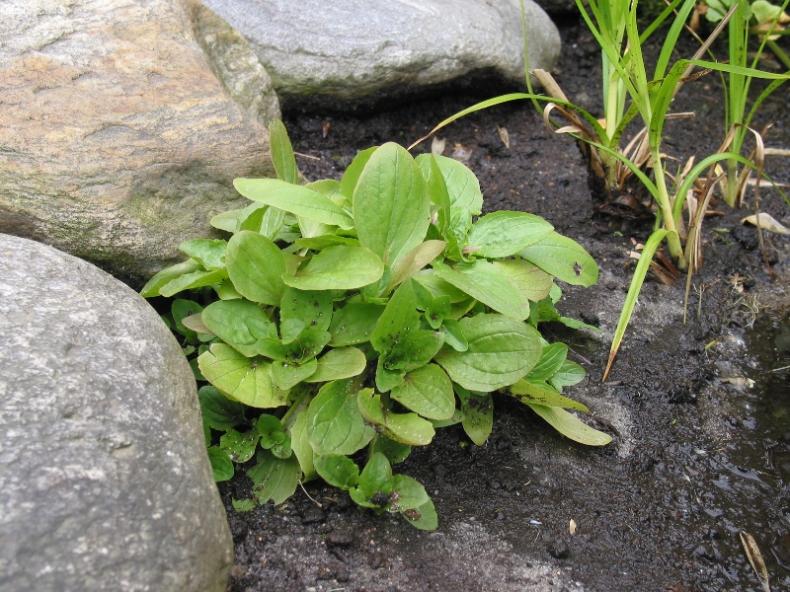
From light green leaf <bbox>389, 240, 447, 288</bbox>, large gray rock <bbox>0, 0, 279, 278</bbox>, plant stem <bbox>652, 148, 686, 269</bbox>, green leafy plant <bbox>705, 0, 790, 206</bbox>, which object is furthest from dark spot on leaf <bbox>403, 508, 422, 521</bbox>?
green leafy plant <bbox>705, 0, 790, 206</bbox>

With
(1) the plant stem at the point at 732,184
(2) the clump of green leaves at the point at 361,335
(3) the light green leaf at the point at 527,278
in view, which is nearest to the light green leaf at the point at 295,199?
(2) the clump of green leaves at the point at 361,335

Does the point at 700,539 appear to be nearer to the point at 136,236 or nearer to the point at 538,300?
the point at 538,300

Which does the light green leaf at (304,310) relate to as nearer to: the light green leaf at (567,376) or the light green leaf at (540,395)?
the light green leaf at (540,395)

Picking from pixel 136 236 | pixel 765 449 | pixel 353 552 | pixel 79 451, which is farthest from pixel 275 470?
pixel 765 449

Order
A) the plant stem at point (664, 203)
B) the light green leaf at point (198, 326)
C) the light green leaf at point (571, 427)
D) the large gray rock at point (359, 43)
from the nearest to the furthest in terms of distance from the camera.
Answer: the light green leaf at point (198, 326)
the light green leaf at point (571, 427)
the plant stem at point (664, 203)
the large gray rock at point (359, 43)

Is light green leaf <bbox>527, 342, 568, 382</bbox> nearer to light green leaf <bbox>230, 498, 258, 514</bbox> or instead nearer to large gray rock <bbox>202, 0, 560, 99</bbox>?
light green leaf <bbox>230, 498, 258, 514</bbox>
